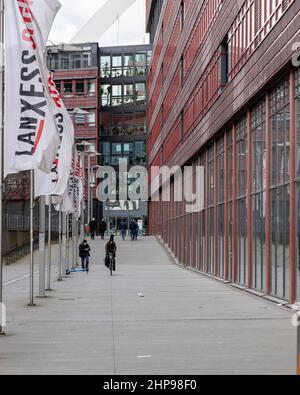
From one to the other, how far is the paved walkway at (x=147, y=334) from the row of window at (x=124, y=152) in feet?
273

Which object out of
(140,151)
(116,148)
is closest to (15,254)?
(140,151)

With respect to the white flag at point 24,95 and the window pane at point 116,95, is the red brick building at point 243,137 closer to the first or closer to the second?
the white flag at point 24,95

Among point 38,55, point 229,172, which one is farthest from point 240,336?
point 229,172

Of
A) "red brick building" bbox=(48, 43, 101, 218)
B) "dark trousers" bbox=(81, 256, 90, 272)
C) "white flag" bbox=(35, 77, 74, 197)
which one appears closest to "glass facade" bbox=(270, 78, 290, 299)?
"white flag" bbox=(35, 77, 74, 197)

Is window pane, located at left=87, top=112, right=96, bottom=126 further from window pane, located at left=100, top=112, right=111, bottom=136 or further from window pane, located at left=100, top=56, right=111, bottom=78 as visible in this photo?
window pane, located at left=100, top=56, right=111, bottom=78

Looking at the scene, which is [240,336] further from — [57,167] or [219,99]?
[219,99]

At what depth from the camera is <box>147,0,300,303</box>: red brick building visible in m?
22.8

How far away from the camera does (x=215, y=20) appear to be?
1490 inches

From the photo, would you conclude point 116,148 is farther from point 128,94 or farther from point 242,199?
point 242,199

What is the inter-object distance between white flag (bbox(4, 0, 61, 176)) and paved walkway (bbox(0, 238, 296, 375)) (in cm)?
334

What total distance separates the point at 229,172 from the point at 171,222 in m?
33.1

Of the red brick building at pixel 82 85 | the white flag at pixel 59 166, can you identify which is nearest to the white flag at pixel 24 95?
the white flag at pixel 59 166

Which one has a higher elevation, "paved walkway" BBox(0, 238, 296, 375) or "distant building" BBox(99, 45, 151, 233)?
"distant building" BBox(99, 45, 151, 233)

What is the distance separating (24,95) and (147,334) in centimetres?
498
